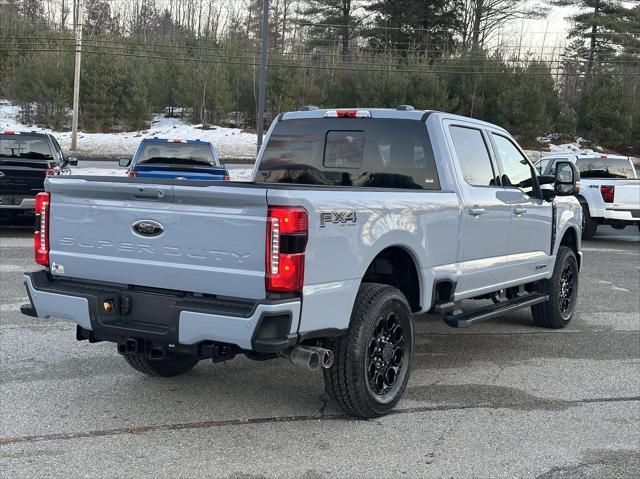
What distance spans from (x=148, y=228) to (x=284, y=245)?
916 mm

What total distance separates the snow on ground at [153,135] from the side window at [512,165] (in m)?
32.0

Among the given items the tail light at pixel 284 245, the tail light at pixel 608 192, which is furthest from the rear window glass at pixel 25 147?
the tail light at pixel 284 245

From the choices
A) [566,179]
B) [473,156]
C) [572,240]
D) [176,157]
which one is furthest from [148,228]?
[176,157]

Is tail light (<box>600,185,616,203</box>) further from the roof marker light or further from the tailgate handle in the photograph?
the tailgate handle

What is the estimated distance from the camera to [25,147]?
45.7 ft

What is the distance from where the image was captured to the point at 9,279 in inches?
368

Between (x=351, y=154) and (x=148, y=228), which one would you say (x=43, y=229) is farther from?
(x=351, y=154)

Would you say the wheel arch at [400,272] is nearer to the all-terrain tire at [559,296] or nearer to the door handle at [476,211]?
the door handle at [476,211]

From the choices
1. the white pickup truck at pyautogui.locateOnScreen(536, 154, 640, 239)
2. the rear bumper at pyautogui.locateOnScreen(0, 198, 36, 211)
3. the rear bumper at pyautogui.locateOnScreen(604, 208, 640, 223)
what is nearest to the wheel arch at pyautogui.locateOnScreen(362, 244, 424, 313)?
the rear bumper at pyautogui.locateOnScreen(0, 198, 36, 211)

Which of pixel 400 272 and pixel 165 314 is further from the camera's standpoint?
pixel 400 272

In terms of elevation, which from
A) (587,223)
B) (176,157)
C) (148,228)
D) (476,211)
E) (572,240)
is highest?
(476,211)

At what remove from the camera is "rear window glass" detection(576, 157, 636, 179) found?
16.2 metres

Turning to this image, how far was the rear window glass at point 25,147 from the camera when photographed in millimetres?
13742

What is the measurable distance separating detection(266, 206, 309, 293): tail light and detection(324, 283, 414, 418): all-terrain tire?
753mm
